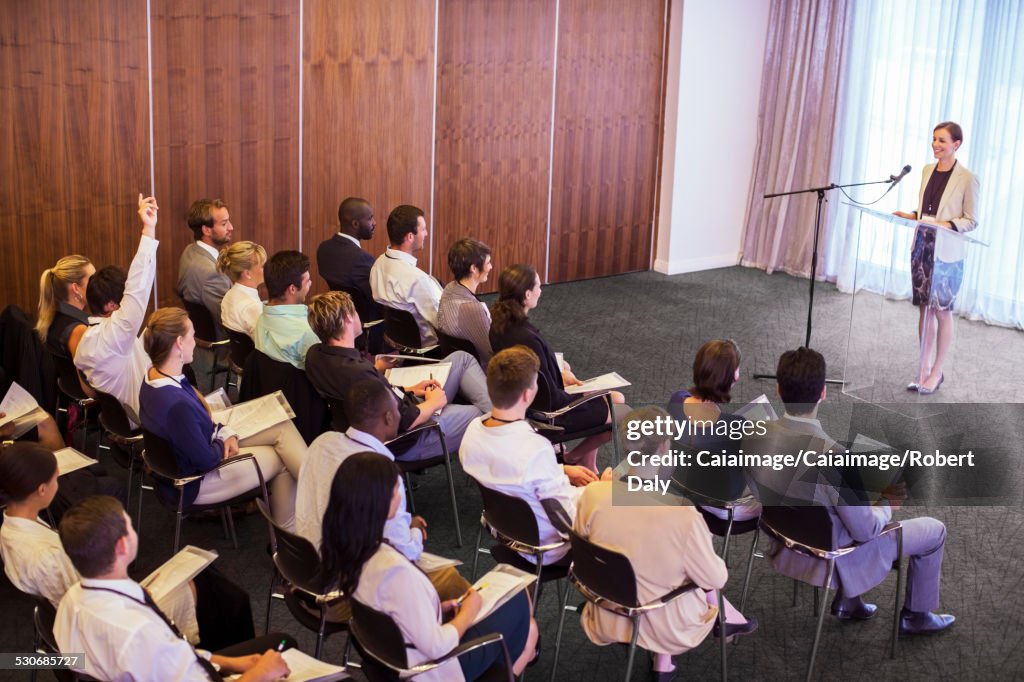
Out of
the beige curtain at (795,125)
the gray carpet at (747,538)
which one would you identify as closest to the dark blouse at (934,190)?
the gray carpet at (747,538)

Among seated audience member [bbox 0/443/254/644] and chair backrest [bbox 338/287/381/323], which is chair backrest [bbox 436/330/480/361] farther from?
seated audience member [bbox 0/443/254/644]

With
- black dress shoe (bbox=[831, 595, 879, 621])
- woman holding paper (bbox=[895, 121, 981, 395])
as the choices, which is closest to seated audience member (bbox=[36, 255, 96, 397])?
black dress shoe (bbox=[831, 595, 879, 621])

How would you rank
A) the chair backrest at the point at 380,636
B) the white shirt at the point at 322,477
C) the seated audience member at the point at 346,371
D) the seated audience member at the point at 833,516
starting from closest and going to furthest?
1. the chair backrest at the point at 380,636
2. the white shirt at the point at 322,477
3. the seated audience member at the point at 833,516
4. the seated audience member at the point at 346,371

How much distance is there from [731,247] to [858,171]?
1.38m

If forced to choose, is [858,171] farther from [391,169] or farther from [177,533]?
[177,533]

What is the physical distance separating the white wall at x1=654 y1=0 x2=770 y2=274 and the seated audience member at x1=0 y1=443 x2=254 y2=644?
6.68 metres

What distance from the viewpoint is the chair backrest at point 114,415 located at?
4641 millimetres

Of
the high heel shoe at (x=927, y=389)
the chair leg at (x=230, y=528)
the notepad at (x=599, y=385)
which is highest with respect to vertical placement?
the notepad at (x=599, y=385)

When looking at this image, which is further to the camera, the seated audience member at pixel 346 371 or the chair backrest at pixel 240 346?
the chair backrest at pixel 240 346

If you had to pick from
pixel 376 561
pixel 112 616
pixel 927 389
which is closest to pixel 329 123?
pixel 927 389

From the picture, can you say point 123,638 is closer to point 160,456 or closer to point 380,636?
point 380,636

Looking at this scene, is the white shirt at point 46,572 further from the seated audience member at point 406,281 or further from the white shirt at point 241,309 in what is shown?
the seated audience member at point 406,281

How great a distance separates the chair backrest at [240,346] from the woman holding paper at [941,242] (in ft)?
11.9

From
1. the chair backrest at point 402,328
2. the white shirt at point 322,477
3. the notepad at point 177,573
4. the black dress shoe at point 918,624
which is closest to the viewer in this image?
the notepad at point 177,573
